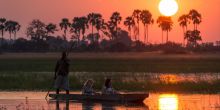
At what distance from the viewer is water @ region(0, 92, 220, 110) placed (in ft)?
79.4

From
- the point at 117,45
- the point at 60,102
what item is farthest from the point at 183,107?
the point at 117,45

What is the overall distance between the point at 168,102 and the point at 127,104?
5.79ft

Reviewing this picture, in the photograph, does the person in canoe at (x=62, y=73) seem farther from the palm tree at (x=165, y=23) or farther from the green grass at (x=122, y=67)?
the palm tree at (x=165, y=23)

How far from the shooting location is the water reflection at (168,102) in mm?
24297

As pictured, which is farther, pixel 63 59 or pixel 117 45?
pixel 117 45

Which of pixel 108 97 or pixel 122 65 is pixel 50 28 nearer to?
pixel 122 65

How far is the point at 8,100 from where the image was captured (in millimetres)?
27156

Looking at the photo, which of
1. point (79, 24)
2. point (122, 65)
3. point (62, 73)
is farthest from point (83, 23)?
point (62, 73)

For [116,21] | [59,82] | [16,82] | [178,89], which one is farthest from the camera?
[116,21]

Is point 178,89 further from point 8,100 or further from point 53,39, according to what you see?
point 53,39

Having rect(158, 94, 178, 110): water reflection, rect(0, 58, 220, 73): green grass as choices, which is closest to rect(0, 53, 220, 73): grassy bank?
rect(0, 58, 220, 73): green grass

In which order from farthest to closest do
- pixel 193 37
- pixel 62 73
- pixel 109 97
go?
1. pixel 193 37
2. pixel 62 73
3. pixel 109 97

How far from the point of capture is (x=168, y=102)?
2659 cm

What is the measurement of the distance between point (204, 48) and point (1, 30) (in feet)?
163
